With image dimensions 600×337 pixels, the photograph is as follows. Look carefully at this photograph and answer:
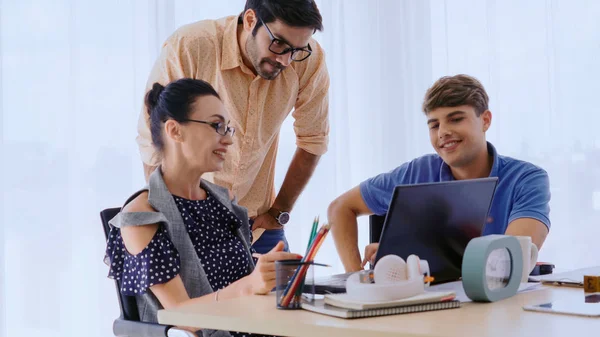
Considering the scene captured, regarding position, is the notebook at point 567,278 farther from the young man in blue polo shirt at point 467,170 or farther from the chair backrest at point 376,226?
the chair backrest at point 376,226

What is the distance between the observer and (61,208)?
280cm

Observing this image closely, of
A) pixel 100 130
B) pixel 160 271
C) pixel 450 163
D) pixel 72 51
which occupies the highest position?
pixel 72 51

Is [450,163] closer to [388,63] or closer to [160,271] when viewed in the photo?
[160,271]

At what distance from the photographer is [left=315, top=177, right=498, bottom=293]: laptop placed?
4.84 feet

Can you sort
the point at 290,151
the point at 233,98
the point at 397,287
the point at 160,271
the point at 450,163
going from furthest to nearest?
the point at 290,151, the point at 233,98, the point at 450,163, the point at 160,271, the point at 397,287

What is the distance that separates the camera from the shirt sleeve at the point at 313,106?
8.76ft

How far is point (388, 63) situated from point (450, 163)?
197 cm

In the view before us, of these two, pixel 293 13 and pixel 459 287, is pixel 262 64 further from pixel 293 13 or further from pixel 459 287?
pixel 459 287

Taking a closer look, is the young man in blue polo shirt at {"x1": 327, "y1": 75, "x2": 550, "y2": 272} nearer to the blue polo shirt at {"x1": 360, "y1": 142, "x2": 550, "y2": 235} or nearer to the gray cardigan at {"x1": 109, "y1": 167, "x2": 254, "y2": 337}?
the blue polo shirt at {"x1": 360, "y1": 142, "x2": 550, "y2": 235}

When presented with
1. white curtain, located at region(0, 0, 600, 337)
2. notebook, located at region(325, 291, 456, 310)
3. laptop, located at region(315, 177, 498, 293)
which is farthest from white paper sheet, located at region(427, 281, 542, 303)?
white curtain, located at region(0, 0, 600, 337)

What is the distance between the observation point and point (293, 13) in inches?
90.0

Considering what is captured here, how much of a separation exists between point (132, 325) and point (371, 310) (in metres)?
0.74

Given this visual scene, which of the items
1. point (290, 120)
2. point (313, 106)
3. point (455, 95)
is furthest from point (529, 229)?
point (290, 120)

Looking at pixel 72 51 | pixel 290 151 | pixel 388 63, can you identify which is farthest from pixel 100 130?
pixel 388 63
